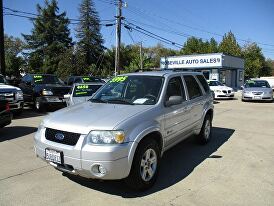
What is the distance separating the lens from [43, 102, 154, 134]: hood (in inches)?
173

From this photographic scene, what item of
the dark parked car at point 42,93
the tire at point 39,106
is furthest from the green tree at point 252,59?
the tire at point 39,106

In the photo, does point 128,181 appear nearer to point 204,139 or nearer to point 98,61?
point 204,139

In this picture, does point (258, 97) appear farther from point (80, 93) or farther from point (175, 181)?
point (175, 181)

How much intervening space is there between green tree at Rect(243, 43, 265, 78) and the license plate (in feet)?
201

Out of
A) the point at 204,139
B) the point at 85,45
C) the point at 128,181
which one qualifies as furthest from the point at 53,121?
the point at 85,45

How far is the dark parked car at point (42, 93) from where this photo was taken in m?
14.1

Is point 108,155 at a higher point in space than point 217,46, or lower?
lower

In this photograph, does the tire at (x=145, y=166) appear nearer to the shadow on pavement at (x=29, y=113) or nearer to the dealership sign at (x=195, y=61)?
the shadow on pavement at (x=29, y=113)

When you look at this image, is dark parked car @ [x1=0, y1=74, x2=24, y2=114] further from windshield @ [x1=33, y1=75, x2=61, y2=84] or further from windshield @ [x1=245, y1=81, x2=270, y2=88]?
windshield @ [x1=245, y1=81, x2=270, y2=88]

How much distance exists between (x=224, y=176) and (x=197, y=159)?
3.34ft

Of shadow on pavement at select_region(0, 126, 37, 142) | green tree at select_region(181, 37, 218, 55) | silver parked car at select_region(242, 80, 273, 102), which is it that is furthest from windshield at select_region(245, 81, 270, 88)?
green tree at select_region(181, 37, 218, 55)

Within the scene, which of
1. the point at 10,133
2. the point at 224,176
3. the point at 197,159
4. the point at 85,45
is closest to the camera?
the point at 224,176

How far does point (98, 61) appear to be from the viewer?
2677 inches

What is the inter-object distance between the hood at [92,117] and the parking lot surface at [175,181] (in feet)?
3.30
